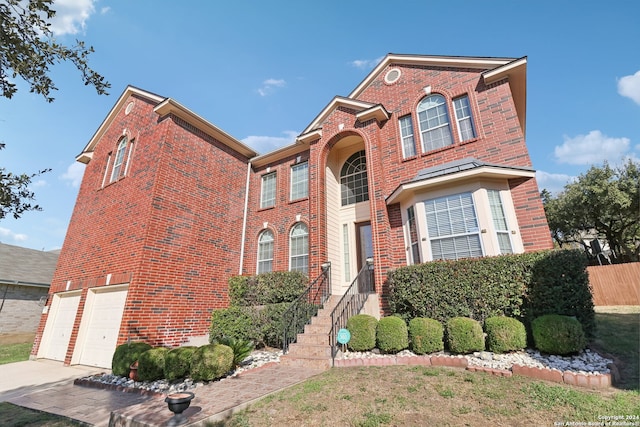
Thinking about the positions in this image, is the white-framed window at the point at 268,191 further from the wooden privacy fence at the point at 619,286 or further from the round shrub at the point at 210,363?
the wooden privacy fence at the point at 619,286

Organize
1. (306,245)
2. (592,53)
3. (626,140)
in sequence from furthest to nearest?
(626,140) → (306,245) → (592,53)

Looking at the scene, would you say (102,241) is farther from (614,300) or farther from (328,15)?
(614,300)

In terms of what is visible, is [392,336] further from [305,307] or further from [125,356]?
[125,356]

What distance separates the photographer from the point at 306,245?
11266mm

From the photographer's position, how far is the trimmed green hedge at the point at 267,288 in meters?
9.53

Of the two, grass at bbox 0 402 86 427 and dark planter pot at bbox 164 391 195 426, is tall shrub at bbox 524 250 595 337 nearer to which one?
dark planter pot at bbox 164 391 195 426

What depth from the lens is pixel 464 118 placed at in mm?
9180

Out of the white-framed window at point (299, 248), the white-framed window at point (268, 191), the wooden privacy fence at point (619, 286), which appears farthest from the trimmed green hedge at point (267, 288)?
the wooden privacy fence at point (619, 286)

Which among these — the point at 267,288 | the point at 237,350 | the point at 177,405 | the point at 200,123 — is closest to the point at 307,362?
the point at 237,350

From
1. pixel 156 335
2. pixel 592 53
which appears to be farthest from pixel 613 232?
pixel 156 335

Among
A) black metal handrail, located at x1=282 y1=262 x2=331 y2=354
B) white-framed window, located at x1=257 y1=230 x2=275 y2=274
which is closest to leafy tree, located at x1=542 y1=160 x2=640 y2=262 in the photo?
black metal handrail, located at x1=282 y1=262 x2=331 y2=354

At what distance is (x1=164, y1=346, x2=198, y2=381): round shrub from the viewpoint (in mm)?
5887

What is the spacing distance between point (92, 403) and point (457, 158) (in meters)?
10.7

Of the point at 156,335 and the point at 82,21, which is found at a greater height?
the point at 82,21
